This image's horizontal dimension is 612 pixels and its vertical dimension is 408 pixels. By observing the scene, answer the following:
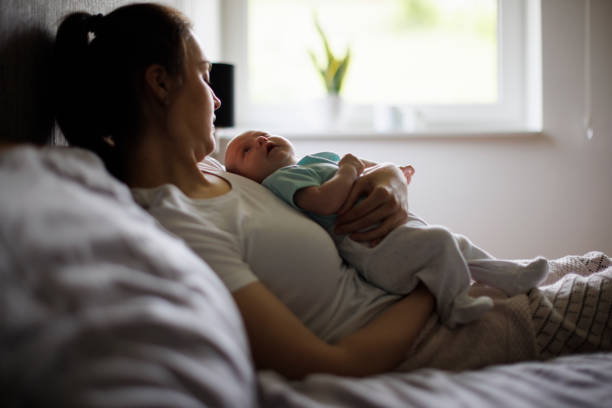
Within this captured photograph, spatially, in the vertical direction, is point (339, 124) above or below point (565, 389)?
above

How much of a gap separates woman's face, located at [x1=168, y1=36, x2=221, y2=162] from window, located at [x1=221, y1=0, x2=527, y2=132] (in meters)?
1.82

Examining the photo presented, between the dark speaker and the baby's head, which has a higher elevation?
the dark speaker

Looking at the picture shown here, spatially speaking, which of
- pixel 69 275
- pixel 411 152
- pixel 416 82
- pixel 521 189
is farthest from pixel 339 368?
pixel 416 82

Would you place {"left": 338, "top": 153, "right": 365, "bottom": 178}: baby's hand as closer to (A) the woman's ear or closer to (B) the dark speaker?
(A) the woman's ear

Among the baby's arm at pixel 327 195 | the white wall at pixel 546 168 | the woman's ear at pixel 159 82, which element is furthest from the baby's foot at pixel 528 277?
the white wall at pixel 546 168

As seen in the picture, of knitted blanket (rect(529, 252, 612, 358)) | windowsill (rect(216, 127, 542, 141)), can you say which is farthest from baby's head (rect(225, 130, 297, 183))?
windowsill (rect(216, 127, 542, 141))

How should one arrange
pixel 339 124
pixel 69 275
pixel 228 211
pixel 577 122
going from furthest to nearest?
pixel 339 124, pixel 577 122, pixel 228 211, pixel 69 275

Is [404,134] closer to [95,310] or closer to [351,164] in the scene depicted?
[351,164]

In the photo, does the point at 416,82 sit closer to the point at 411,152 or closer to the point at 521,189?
the point at 411,152

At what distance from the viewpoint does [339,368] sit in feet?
2.45

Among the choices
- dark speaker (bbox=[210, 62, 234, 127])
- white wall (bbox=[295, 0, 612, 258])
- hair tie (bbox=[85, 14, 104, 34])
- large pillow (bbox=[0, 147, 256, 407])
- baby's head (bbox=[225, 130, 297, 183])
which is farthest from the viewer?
white wall (bbox=[295, 0, 612, 258])

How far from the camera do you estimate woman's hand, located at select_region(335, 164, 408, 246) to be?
0.99 metres

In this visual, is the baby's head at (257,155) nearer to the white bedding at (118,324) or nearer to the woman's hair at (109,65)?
the woman's hair at (109,65)

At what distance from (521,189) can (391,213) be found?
198 cm
